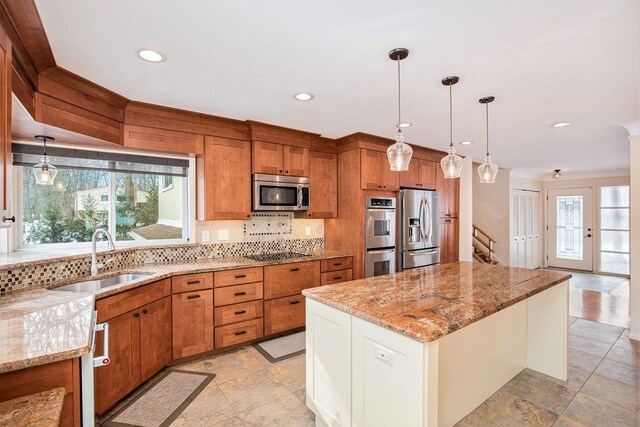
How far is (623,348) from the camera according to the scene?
315 centimetres

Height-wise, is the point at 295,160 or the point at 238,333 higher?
the point at 295,160

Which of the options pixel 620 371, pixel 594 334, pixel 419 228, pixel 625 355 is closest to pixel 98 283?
pixel 419 228

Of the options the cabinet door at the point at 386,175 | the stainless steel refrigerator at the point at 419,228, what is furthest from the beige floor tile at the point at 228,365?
the cabinet door at the point at 386,175

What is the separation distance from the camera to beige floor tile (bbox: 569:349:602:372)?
276 centimetres

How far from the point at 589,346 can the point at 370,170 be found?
9.82 feet

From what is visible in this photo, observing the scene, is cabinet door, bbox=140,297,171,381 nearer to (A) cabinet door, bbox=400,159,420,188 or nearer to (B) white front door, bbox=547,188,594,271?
(A) cabinet door, bbox=400,159,420,188

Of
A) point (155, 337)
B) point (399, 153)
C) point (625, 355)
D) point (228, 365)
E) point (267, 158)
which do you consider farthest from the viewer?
point (267, 158)

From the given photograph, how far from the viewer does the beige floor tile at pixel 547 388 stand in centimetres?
223

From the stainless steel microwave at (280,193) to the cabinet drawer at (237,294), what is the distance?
2.75 ft

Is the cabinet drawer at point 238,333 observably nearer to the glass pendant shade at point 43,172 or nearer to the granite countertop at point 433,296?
the granite countertop at point 433,296

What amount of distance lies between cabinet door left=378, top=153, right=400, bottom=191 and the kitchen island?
1546mm

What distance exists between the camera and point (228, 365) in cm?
275

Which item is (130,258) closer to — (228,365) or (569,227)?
(228,365)

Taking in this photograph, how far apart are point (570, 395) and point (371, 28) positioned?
9.72 feet
